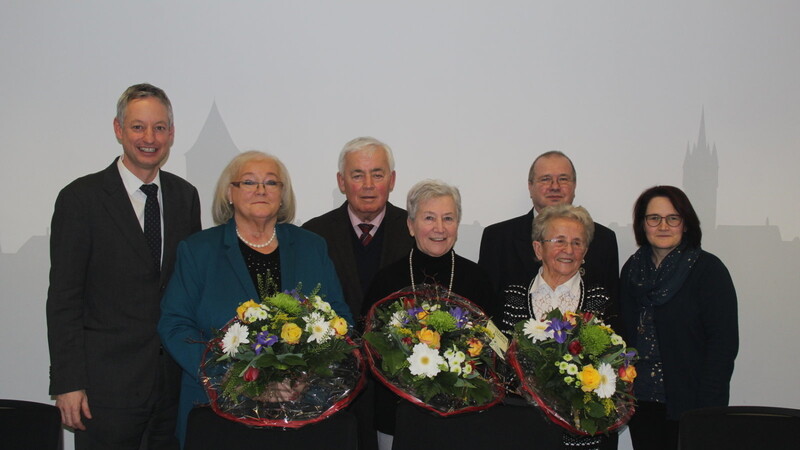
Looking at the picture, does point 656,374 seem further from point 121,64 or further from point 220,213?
point 121,64

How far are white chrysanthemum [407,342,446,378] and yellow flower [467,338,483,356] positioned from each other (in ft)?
0.45

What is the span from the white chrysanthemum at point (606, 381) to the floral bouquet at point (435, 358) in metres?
0.32

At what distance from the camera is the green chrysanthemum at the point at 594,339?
6.99 ft

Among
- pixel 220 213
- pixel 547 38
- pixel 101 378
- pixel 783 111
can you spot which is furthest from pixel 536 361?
pixel 783 111

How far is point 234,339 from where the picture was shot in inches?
78.8

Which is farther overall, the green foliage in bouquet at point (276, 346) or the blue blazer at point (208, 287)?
the blue blazer at point (208, 287)

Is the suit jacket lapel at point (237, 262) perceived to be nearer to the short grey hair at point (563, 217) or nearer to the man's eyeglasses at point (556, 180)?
the short grey hair at point (563, 217)

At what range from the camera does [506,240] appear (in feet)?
11.1

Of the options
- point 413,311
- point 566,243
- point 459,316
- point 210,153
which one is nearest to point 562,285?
point 566,243

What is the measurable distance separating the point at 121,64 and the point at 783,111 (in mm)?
3915

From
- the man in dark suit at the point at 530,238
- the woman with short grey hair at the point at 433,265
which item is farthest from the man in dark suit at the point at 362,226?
the man in dark suit at the point at 530,238

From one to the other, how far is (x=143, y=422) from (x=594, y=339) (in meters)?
1.95

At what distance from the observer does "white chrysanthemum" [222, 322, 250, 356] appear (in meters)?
1.98

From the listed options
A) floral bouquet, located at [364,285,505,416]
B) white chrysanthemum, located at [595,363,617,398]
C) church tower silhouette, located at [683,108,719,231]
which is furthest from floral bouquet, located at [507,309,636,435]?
church tower silhouette, located at [683,108,719,231]
